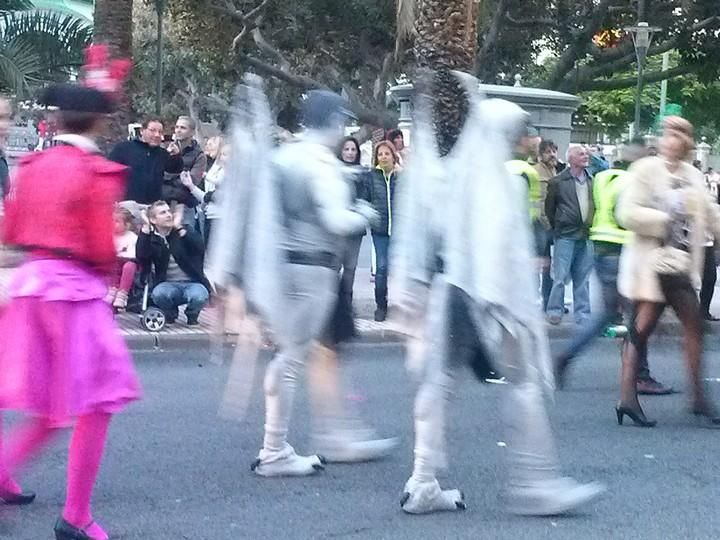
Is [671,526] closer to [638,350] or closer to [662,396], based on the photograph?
[638,350]

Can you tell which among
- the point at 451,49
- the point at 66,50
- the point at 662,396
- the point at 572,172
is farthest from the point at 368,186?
the point at 66,50

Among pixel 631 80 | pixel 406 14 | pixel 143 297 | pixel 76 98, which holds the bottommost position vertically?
pixel 143 297

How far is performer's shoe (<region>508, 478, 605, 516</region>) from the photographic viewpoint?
5559mm

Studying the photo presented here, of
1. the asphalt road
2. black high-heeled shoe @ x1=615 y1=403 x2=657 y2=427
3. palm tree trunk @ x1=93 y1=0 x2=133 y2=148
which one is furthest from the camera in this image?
palm tree trunk @ x1=93 y1=0 x2=133 y2=148

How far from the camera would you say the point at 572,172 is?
467 inches

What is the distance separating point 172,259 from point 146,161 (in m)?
0.88

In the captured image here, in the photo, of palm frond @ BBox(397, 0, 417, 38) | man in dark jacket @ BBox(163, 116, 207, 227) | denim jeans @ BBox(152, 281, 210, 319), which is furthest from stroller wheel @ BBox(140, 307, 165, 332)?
palm frond @ BBox(397, 0, 417, 38)

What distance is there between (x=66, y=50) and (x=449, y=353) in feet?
37.9

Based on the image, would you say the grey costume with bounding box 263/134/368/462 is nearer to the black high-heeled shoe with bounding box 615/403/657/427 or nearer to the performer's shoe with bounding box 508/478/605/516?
the performer's shoe with bounding box 508/478/605/516

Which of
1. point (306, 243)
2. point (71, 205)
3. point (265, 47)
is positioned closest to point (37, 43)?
point (306, 243)

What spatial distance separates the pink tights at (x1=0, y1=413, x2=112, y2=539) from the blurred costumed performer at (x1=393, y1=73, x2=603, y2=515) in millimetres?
1402

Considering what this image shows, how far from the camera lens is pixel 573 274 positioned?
12086 millimetres

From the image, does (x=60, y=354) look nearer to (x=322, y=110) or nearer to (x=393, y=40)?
(x=322, y=110)

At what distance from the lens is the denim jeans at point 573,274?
1198 centimetres
